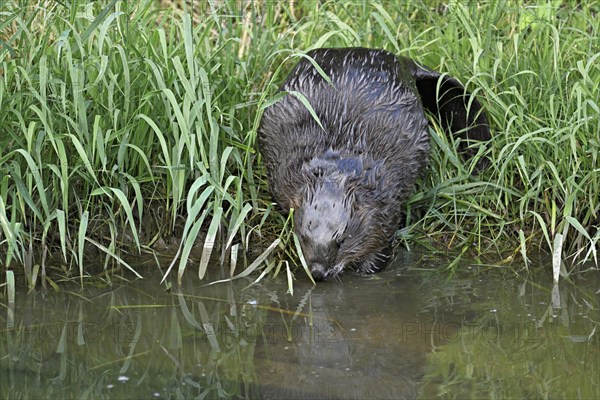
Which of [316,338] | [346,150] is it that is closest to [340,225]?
[346,150]

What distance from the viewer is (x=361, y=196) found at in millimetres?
4379

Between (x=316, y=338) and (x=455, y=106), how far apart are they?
5.59ft

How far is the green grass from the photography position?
432cm

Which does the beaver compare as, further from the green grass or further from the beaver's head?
the green grass

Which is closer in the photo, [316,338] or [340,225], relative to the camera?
[316,338]

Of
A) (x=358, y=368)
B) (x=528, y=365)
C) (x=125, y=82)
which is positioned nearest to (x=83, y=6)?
(x=125, y=82)

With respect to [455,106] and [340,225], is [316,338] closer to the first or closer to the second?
[340,225]

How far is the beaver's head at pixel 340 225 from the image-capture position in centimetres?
423

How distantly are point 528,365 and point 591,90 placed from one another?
1.77 metres

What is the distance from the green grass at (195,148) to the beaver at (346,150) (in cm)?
15

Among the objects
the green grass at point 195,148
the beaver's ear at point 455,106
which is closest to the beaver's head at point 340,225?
the green grass at point 195,148

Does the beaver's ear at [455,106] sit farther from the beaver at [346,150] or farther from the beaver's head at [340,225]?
the beaver's head at [340,225]

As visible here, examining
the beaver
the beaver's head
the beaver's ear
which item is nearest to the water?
the beaver's head

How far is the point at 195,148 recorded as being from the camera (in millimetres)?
4418
